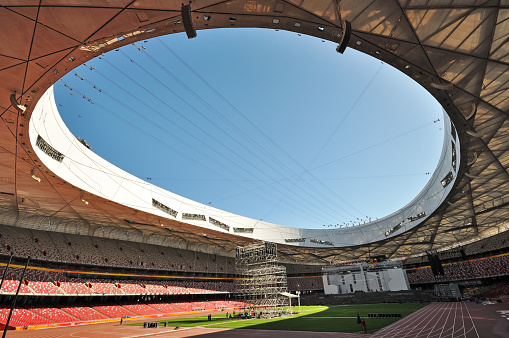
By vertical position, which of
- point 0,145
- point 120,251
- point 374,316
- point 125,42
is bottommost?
point 374,316

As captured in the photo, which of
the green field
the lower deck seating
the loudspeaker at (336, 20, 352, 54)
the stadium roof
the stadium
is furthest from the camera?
the lower deck seating

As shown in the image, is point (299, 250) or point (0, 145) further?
point (299, 250)

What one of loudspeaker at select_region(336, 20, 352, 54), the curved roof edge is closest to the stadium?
loudspeaker at select_region(336, 20, 352, 54)

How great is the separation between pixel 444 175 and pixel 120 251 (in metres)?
55.9

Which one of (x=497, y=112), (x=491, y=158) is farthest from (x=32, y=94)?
(x=491, y=158)

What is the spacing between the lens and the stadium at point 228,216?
12523mm

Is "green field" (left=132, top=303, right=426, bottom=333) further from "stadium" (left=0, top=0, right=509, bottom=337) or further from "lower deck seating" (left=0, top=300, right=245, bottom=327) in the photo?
"lower deck seating" (left=0, top=300, right=245, bottom=327)

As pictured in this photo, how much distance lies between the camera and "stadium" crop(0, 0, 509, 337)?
41.1ft

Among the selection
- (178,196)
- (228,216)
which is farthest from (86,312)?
(228,216)

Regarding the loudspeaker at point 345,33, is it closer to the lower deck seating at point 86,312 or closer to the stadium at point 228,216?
the stadium at point 228,216

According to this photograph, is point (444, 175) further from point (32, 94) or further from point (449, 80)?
point (32, 94)

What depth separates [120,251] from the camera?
50250 mm

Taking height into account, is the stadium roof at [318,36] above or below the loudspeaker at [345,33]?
above

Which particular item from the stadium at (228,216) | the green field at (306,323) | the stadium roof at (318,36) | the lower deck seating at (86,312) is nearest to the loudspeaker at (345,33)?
the stadium at (228,216)
